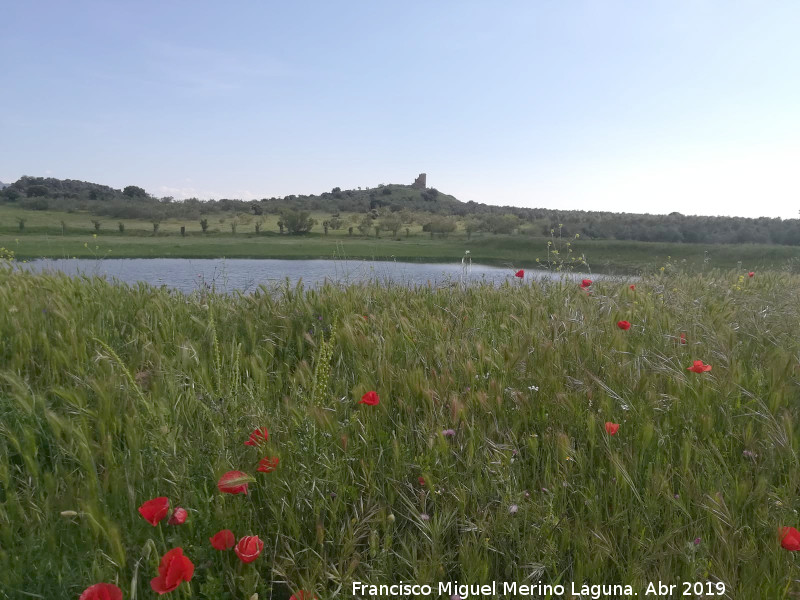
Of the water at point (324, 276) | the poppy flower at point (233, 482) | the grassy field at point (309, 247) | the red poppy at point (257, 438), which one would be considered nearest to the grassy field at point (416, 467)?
the red poppy at point (257, 438)

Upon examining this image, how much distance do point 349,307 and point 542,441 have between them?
258 centimetres

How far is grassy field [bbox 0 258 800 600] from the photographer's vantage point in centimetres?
144

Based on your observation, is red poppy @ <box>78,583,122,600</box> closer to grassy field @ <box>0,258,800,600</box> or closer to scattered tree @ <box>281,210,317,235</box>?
grassy field @ <box>0,258,800,600</box>

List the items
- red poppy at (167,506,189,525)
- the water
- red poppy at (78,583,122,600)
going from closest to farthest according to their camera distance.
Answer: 1. red poppy at (78,583,122,600)
2. red poppy at (167,506,189,525)
3. the water

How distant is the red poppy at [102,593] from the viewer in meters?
1.06

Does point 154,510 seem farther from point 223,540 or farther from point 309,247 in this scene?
point 309,247

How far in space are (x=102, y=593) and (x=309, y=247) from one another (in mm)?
31510

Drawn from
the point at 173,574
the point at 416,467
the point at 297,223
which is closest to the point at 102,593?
the point at 173,574

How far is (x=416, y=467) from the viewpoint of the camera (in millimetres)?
1917

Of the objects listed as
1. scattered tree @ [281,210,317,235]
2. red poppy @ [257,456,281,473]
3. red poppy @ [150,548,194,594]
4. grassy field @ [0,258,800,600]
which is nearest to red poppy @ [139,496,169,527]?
grassy field @ [0,258,800,600]

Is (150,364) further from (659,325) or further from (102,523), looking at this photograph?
(659,325)

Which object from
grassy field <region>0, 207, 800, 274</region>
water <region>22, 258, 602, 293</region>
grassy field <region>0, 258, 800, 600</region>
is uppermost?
grassy field <region>0, 207, 800, 274</region>

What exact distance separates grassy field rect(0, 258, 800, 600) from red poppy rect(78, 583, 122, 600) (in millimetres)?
130

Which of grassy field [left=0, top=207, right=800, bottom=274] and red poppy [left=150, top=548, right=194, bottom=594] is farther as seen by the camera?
grassy field [left=0, top=207, right=800, bottom=274]
